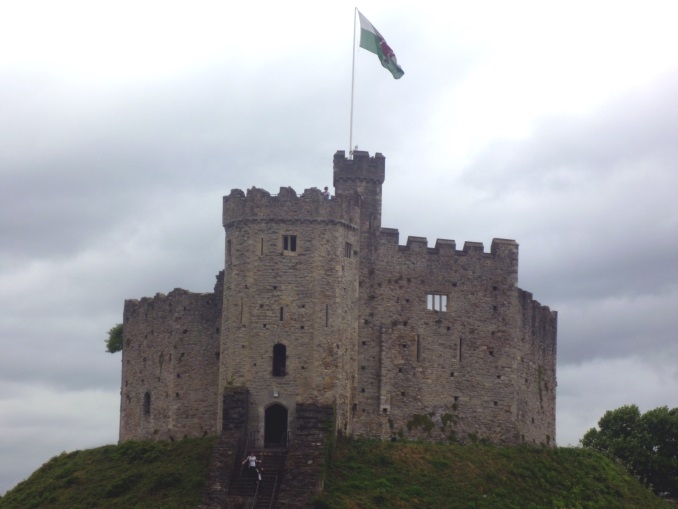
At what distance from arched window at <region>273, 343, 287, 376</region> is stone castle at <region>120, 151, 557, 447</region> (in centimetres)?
5

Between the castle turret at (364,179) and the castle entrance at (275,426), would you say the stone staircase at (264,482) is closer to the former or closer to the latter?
the castle entrance at (275,426)

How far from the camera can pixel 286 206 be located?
8200 centimetres

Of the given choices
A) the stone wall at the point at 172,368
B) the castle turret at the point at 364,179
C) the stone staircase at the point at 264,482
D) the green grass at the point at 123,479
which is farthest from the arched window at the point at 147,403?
the castle turret at the point at 364,179

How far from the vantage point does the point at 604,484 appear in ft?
278

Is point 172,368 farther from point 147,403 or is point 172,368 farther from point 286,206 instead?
point 286,206

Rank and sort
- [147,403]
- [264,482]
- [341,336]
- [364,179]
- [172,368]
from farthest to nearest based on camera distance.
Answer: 1. [147,403]
2. [364,179]
3. [172,368]
4. [341,336]
5. [264,482]

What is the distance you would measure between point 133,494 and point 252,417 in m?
6.85

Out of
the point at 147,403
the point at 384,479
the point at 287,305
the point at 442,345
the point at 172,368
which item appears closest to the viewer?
the point at 384,479

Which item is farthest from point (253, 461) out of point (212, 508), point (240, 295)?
point (240, 295)

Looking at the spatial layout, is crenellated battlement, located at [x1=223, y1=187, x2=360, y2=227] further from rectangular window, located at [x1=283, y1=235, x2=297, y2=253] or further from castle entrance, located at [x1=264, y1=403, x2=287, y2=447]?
castle entrance, located at [x1=264, y1=403, x2=287, y2=447]

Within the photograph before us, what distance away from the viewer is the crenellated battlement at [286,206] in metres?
81.9

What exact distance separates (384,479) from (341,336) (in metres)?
7.89

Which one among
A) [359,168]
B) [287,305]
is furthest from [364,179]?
[287,305]

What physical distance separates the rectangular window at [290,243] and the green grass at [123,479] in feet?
34.8
